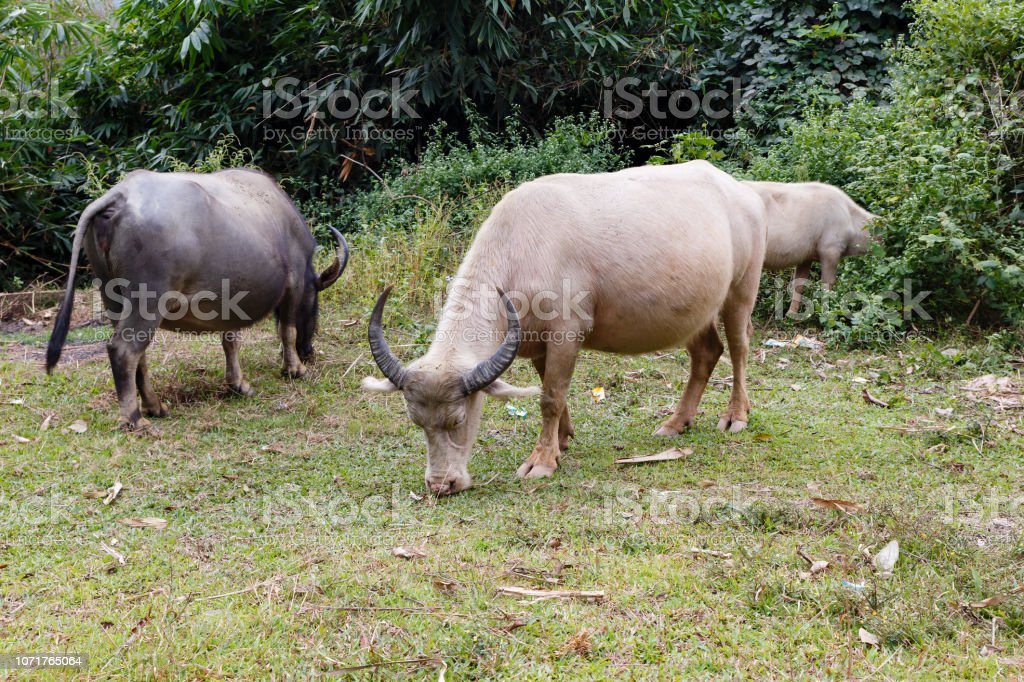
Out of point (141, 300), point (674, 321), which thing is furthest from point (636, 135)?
point (141, 300)

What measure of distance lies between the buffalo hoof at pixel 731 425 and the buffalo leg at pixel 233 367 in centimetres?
379

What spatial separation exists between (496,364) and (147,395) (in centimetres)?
316

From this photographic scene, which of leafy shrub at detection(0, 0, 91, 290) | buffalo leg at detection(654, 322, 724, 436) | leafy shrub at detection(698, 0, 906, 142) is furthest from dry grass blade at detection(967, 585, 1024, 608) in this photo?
leafy shrub at detection(0, 0, 91, 290)

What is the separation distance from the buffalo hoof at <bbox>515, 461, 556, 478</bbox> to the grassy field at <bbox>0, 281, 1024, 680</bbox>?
0.27 feet

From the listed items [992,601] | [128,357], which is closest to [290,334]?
[128,357]

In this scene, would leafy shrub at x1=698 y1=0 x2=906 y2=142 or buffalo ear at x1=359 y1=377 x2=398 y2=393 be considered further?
leafy shrub at x1=698 y1=0 x2=906 y2=142

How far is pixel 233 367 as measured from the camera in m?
6.87

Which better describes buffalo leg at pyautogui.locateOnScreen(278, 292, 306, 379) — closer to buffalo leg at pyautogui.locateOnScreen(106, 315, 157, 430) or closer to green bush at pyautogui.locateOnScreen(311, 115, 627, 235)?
buffalo leg at pyautogui.locateOnScreen(106, 315, 157, 430)

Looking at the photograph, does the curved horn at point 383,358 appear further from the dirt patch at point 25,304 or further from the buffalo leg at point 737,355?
the dirt patch at point 25,304

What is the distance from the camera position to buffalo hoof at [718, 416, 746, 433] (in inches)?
234

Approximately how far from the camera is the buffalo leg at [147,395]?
6.10 meters

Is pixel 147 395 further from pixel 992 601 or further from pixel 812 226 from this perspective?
pixel 812 226

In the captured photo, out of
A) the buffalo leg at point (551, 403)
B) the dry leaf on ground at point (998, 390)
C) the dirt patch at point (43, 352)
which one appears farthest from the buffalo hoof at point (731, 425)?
the dirt patch at point (43, 352)

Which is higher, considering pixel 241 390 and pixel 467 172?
pixel 467 172
